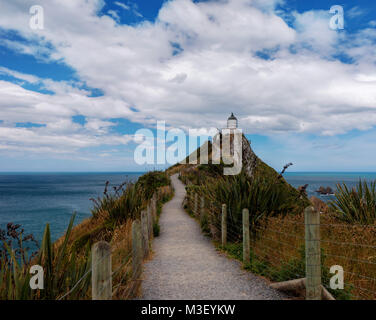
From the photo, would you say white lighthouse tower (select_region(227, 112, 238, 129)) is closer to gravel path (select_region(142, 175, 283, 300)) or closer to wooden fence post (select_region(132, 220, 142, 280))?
gravel path (select_region(142, 175, 283, 300))

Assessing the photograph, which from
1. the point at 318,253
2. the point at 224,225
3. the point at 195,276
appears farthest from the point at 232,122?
the point at 318,253

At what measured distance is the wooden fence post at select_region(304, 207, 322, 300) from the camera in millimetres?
4098

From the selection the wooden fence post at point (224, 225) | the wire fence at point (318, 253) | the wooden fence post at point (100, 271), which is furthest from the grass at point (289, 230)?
the wooden fence post at point (100, 271)

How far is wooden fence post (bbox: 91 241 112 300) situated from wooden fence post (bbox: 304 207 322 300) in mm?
2747

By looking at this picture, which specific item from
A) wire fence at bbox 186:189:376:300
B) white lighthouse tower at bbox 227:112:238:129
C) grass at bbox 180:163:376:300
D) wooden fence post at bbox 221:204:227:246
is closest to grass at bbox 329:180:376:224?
grass at bbox 180:163:376:300

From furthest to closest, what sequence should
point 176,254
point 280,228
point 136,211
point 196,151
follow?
point 196,151, point 136,211, point 176,254, point 280,228

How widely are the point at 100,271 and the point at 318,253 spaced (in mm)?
2972

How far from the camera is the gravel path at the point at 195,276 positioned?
15.8 feet

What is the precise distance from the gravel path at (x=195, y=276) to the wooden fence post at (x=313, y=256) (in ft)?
2.39
